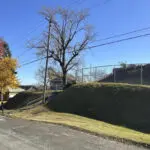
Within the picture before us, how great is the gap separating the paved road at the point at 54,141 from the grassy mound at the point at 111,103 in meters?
7.48

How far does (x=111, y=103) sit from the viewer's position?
24969 millimetres

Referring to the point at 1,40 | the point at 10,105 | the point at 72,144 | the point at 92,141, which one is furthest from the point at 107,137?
the point at 1,40

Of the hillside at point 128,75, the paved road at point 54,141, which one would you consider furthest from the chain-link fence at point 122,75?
the paved road at point 54,141

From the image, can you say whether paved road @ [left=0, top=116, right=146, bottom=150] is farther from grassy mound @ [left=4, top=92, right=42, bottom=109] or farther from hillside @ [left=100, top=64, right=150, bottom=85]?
grassy mound @ [left=4, top=92, right=42, bottom=109]

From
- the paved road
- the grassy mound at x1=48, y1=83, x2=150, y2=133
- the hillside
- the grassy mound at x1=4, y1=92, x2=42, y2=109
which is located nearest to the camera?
the paved road

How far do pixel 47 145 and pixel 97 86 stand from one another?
16.9 metres

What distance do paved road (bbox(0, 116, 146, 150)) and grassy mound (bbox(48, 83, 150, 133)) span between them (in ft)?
24.5

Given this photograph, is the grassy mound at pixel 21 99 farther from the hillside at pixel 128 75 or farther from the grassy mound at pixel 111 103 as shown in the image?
the grassy mound at pixel 111 103

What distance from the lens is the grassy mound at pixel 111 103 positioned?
22.0 meters

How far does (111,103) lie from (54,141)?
12.8 meters

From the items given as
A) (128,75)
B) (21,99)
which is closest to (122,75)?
(128,75)

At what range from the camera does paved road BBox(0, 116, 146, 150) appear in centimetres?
1130

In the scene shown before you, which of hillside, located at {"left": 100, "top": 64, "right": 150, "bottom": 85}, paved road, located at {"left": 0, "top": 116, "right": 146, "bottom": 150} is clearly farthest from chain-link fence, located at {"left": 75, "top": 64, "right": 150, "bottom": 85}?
paved road, located at {"left": 0, "top": 116, "right": 146, "bottom": 150}

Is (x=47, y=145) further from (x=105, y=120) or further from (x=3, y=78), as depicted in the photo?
(x=3, y=78)
